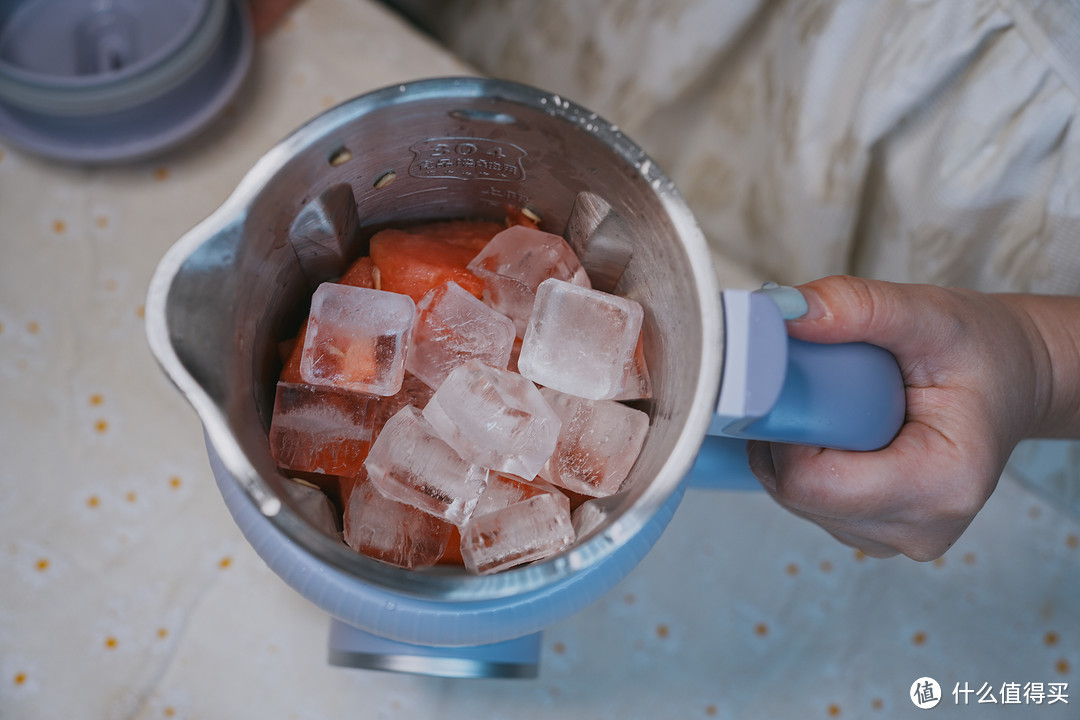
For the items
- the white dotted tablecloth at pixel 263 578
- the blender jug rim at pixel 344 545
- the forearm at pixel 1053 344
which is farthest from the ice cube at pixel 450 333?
the forearm at pixel 1053 344

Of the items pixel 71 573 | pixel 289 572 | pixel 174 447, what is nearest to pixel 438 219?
pixel 289 572

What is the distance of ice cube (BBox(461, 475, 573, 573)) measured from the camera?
0.45m

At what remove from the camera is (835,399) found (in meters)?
0.44

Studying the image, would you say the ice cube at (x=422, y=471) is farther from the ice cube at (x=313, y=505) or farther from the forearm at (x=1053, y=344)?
the forearm at (x=1053, y=344)

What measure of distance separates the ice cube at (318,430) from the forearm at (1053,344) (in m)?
0.55

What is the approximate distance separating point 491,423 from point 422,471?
0.05m

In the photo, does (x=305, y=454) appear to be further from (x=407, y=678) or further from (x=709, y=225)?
(x=709, y=225)

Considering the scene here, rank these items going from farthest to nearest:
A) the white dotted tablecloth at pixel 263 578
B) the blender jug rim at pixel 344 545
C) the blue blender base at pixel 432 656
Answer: the white dotted tablecloth at pixel 263 578, the blue blender base at pixel 432 656, the blender jug rim at pixel 344 545

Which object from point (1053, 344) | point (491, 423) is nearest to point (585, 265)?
point (491, 423)

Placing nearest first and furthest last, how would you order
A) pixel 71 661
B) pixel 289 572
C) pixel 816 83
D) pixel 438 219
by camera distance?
pixel 289 572 → pixel 438 219 → pixel 71 661 → pixel 816 83

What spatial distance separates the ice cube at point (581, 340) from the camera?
1.57ft

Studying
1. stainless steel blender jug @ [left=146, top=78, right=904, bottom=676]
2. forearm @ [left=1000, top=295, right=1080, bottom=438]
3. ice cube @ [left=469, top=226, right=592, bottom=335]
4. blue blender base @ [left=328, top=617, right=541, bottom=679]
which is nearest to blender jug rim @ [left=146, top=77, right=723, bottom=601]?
stainless steel blender jug @ [left=146, top=78, right=904, bottom=676]

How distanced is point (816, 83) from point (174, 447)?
0.76m

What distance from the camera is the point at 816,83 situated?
797mm
